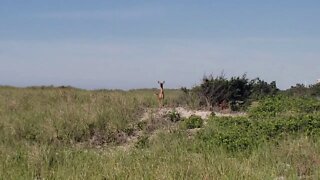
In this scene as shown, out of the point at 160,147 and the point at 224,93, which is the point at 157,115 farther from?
the point at 160,147

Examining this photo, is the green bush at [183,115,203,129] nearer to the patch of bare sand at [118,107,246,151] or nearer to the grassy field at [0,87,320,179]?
the grassy field at [0,87,320,179]

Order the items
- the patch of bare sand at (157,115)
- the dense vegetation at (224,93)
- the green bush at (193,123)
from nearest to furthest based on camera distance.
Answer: the patch of bare sand at (157,115) < the green bush at (193,123) < the dense vegetation at (224,93)

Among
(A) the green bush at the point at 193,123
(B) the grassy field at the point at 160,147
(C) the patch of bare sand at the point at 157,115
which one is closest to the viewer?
(B) the grassy field at the point at 160,147

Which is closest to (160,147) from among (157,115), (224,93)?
(157,115)

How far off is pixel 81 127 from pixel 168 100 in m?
6.10

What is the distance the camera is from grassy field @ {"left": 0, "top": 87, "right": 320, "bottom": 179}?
22.3 feet

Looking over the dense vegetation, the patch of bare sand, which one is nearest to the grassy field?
the patch of bare sand

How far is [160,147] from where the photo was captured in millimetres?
9438

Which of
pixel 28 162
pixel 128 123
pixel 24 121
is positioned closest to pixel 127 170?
pixel 28 162

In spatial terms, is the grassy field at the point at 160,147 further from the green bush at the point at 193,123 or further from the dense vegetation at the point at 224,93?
the dense vegetation at the point at 224,93

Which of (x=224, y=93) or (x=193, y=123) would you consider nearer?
A: (x=193, y=123)

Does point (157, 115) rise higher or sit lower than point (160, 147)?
higher

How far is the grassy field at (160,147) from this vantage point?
6.79 m

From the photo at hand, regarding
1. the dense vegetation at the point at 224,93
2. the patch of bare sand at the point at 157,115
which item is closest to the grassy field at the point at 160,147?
the patch of bare sand at the point at 157,115
